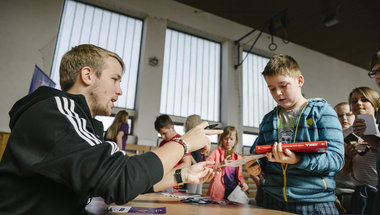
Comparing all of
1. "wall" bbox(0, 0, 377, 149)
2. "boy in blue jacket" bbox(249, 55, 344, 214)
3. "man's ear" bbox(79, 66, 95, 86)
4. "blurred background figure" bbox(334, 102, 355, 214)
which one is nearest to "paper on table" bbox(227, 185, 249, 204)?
"blurred background figure" bbox(334, 102, 355, 214)

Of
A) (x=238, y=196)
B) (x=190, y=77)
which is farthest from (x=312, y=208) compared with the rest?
(x=190, y=77)

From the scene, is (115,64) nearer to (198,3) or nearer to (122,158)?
(122,158)

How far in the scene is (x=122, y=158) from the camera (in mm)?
638

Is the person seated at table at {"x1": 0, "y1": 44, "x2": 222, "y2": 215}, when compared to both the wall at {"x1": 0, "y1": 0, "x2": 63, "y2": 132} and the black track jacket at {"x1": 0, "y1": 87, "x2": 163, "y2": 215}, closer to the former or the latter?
the black track jacket at {"x1": 0, "y1": 87, "x2": 163, "y2": 215}

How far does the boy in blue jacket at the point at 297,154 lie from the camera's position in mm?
1021

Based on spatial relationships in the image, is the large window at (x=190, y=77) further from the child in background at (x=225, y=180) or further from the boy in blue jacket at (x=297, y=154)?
the boy in blue jacket at (x=297, y=154)

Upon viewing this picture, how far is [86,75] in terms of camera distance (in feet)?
3.24

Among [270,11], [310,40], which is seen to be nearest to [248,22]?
[270,11]

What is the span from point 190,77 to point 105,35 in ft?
6.67

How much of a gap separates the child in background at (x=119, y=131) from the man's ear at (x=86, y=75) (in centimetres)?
286

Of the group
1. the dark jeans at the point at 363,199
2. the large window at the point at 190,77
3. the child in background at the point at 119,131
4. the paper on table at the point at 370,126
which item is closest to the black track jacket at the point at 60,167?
the paper on table at the point at 370,126

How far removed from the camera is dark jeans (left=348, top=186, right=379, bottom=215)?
171 cm

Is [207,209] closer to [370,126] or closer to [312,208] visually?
[312,208]

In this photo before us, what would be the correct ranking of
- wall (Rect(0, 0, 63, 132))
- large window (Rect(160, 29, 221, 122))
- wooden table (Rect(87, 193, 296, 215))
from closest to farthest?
1. wooden table (Rect(87, 193, 296, 215))
2. wall (Rect(0, 0, 63, 132))
3. large window (Rect(160, 29, 221, 122))
